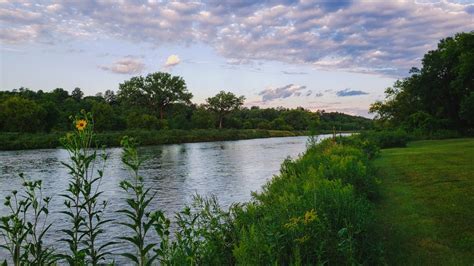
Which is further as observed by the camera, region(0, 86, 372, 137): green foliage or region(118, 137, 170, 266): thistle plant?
region(0, 86, 372, 137): green foliage

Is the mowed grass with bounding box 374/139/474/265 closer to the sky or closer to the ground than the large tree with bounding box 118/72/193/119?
closer to the ground

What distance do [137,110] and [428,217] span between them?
259 feet

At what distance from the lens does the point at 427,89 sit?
51.8 metres

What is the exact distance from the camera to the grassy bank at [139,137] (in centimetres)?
5212

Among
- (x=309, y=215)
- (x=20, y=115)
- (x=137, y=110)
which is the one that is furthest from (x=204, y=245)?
(x=137, y=110)

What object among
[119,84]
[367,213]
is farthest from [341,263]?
[119,84]

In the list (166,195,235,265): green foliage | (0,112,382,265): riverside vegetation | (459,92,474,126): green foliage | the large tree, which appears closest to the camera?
(0,112,382,265): riverside vegetation

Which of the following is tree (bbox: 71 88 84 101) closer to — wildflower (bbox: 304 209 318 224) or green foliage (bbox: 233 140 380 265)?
green foliage (bbox: 233 140 380 265)

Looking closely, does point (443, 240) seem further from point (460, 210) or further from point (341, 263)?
point (341, 263)

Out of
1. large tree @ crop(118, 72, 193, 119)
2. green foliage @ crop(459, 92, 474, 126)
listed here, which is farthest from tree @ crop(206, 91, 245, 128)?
green foliage @ crop(459, 92, 474, 126)

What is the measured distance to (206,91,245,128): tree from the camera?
386 ft

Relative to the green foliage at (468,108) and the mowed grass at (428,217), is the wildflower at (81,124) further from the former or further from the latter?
the green foliage at (468,108)

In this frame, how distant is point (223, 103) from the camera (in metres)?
118

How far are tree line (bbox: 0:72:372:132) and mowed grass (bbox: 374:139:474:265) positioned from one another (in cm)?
3385
